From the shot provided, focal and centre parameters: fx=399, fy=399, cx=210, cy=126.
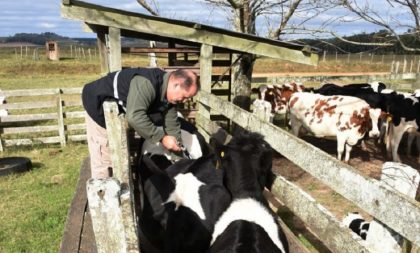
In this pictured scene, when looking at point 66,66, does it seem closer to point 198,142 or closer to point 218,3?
point 218,3

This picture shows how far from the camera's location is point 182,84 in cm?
399

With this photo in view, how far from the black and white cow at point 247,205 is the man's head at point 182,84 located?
Result: 685 mm

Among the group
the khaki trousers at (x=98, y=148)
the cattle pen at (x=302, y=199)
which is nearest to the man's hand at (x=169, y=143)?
the khaki trousers at (x=98, y=148)

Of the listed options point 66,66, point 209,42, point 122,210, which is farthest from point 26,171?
point 66,66

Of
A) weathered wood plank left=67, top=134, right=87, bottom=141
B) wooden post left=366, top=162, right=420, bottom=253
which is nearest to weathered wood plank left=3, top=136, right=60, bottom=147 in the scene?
weathered wood plank left=67, top=134, right=87, bottom=141

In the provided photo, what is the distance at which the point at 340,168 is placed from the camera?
7.53ft

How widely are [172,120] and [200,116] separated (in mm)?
2161

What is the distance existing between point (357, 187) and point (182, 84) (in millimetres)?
2278

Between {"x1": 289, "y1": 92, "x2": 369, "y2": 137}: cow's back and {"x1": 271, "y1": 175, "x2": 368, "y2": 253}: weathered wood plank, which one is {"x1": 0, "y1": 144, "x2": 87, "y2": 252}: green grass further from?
{"x1": 289, "y1": 92, "x2": 369, "y2": 137}: cow's back

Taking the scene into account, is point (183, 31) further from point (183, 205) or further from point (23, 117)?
point (23, 117)

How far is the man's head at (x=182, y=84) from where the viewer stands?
156 inches

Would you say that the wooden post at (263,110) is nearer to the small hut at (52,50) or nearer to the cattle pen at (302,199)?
the cattle pen at (302,199)

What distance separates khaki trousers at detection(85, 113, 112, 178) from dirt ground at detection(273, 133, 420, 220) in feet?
11.9

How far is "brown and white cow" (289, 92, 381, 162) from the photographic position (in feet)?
28.6
